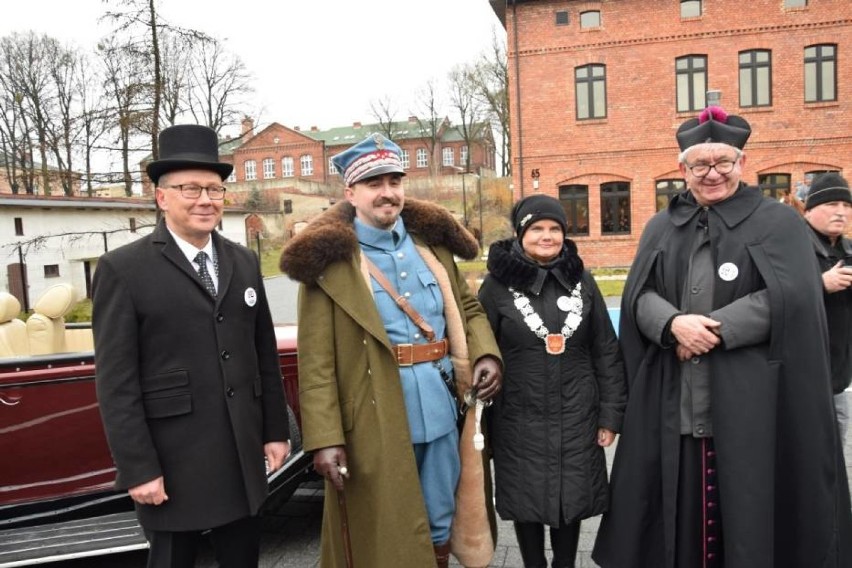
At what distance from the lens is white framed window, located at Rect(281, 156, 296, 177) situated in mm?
65812

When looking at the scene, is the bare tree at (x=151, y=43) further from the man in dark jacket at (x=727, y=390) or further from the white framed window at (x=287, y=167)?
the white framed window at (x=287, y=167)

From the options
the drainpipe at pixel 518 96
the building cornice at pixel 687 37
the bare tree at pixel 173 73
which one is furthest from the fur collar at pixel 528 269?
the building cornice at pixel 687 37

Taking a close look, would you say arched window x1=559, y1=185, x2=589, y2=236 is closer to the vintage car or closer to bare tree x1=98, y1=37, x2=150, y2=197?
bare tree x1=98, y1=37, x2=150, y2=197

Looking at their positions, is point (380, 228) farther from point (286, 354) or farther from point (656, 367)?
point (286, 354)

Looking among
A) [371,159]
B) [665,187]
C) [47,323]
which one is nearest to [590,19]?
[665,187]

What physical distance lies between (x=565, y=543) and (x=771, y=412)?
45.5 inches

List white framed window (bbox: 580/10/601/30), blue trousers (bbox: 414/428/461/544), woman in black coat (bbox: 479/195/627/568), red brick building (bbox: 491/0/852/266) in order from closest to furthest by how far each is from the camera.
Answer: blue trousers (bbox: 414/428/461/544), woman in black coat (bbox: 479/195/627/568), red brick building (bbox: 491/0/852/266), white framed window (bbox: 580/10/601/30)

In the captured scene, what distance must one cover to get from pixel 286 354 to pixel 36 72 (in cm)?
3838

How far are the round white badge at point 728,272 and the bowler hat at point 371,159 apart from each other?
139 cm

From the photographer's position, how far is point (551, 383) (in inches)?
123

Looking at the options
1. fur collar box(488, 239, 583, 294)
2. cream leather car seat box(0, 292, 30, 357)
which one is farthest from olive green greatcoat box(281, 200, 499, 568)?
cream leather car seat box(0, 292, 30, 357)

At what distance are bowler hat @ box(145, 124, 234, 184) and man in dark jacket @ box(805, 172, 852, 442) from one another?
→ 309cm

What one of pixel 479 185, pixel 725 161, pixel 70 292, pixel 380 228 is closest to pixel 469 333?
pixel 380 228

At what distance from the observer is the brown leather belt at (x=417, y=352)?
9.40ft
